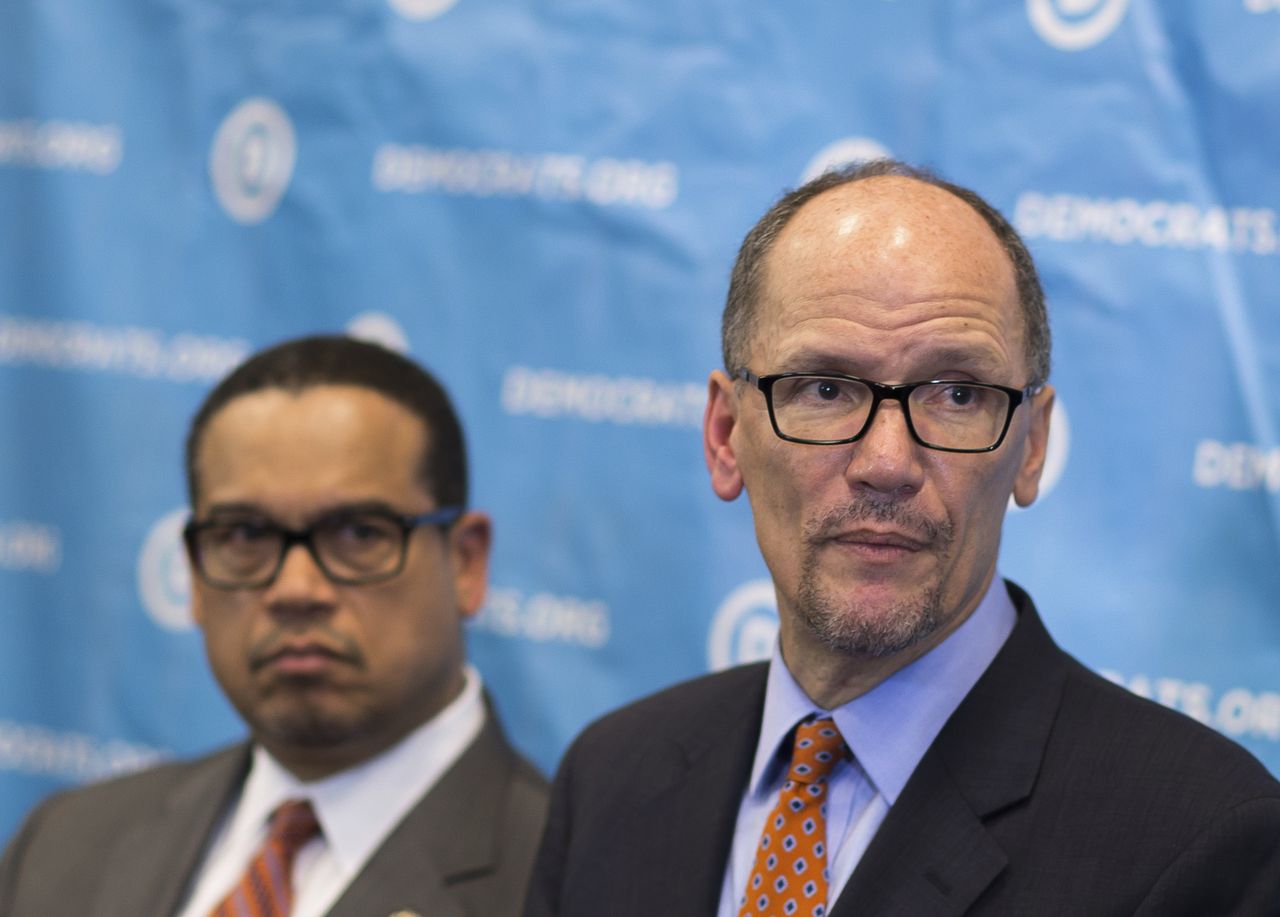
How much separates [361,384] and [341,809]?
0.71 metres

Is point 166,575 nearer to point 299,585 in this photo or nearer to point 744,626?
point 299,585

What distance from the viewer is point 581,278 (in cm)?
302

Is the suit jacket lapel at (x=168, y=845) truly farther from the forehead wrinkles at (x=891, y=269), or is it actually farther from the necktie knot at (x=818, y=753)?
the forehead wrinkles at (x=891, y=269)

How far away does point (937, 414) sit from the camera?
1.72 metres

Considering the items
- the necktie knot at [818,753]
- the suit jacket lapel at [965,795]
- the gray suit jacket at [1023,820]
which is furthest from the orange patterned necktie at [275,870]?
the suit jacket lapel at [965,795]

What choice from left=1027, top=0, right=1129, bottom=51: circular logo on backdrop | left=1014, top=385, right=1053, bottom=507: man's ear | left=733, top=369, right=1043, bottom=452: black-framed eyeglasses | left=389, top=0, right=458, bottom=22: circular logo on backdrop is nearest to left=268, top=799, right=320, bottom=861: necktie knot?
left=733, top=369, right=1043, bottom=452: black-framed eyeglasses

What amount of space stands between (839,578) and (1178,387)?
1024 millimetres

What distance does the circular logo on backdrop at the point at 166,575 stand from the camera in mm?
3453

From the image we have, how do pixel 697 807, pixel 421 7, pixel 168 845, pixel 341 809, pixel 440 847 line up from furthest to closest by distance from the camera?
pixel 421 7 < pixel 168 845 < pixel 341 809 < pixel 440 847 < pixel 697 807

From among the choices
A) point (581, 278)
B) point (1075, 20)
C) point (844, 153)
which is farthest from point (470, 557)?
point (1075, 20)

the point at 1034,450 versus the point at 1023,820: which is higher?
the point at 1034,450

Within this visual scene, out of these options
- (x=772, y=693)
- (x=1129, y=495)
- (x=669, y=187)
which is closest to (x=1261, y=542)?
(x=1129, y=495)

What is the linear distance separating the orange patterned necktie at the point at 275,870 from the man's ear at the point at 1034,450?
4.43ft

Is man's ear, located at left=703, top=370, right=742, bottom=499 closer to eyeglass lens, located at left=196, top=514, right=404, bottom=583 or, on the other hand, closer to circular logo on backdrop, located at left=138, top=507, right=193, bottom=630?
eyeglass lens, located at left=196, top=514, right=404, bottom=583
